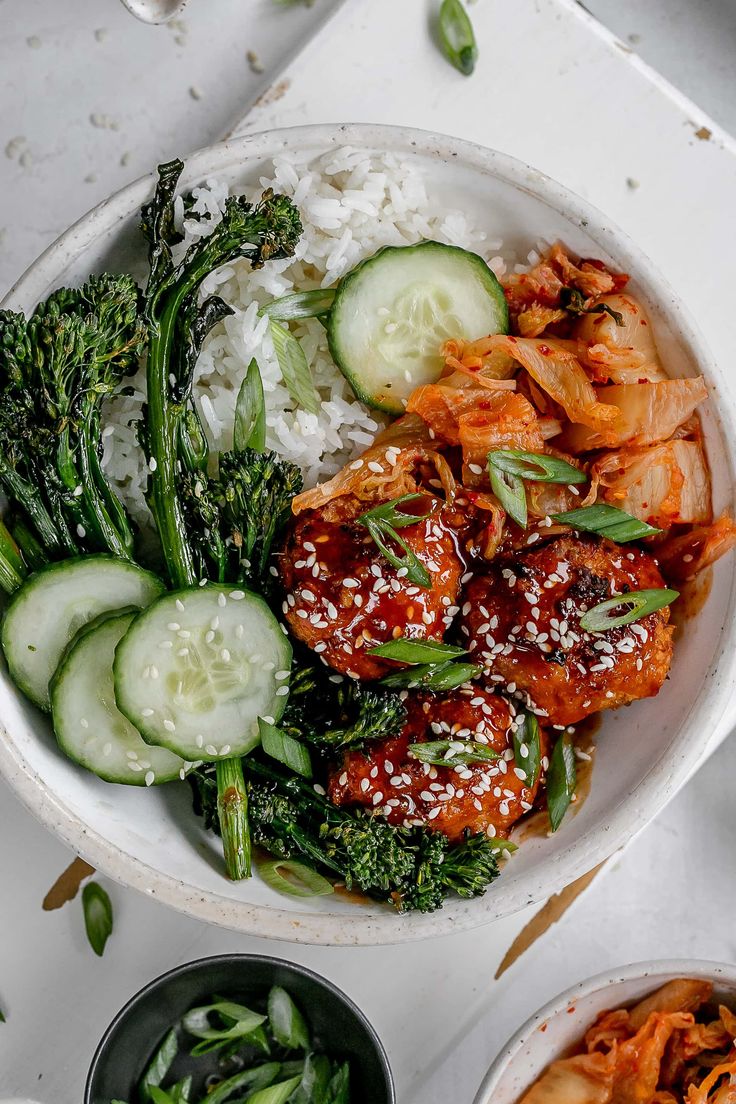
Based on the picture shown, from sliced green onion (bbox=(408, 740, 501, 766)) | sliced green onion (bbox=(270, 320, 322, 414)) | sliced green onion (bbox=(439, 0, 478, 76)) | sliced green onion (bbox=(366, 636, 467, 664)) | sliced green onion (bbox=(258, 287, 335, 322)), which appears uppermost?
sliced green onion (bbox=(439, 0, 478, 76))

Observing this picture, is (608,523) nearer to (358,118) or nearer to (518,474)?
(518,474)

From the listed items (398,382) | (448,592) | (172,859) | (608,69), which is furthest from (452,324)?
(172,859)

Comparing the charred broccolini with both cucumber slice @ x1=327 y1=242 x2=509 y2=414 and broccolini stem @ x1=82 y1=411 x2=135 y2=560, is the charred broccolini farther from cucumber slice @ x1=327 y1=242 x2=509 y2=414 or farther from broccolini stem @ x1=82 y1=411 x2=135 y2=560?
cucumber slice @ x1=327 y1=242 x2=509 y2=414

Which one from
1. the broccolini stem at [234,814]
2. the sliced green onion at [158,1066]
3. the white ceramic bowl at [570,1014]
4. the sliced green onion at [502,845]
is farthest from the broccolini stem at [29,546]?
the white ceramic bowl at [570,1014]

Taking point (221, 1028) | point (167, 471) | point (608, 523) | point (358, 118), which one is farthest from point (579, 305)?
point (221, 1028)

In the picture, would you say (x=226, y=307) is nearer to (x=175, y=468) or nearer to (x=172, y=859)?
(x=175, y=468)

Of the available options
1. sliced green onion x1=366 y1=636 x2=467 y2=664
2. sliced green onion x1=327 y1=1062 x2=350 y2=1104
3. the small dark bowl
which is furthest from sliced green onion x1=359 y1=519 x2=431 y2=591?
sliced green onion x1=327 y1=1062 x2=350 y2=1104
